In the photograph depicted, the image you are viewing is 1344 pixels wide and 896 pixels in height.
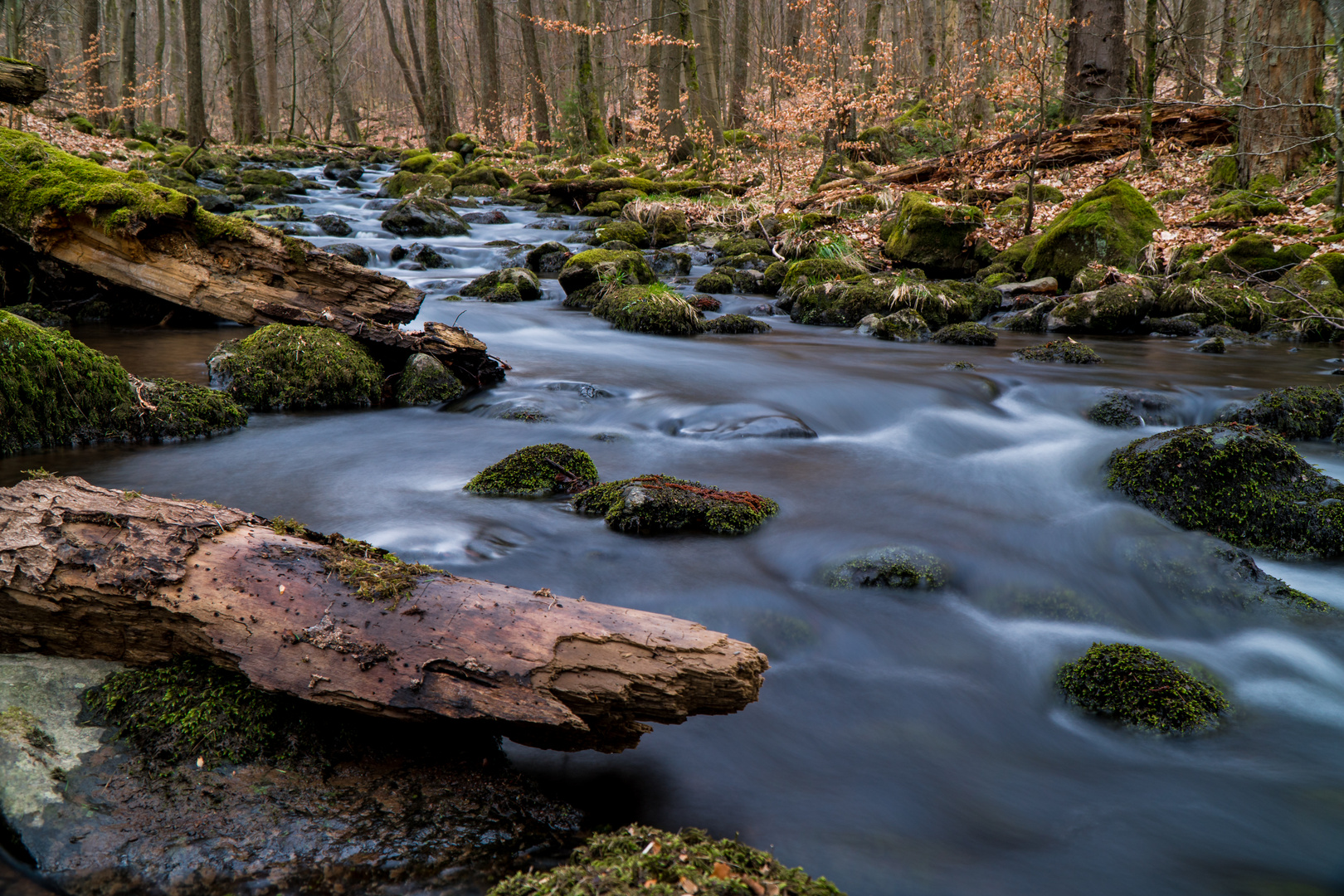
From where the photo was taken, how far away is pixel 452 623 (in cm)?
228

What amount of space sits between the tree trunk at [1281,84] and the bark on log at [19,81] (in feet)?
48.2

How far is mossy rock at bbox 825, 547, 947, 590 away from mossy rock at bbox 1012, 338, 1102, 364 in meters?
5.19

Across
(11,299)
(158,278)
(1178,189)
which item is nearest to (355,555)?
(158,278)

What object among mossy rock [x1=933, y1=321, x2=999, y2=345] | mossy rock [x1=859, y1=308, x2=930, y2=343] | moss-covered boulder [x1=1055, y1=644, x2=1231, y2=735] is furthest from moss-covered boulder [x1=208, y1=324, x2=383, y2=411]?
Answer: mossy rock [x1=933, y1=321, x2=999, y2=345]

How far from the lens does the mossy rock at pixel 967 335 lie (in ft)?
31.6

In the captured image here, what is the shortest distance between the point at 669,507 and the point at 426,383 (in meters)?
3.33

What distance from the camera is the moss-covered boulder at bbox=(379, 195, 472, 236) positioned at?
15969 millimetres

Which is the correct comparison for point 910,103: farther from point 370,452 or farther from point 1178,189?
point 370,452

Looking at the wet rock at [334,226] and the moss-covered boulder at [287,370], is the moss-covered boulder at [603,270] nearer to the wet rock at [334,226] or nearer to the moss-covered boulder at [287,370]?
the moss-covered boulder at [287,370]

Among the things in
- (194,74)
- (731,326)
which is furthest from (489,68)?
(731,326)

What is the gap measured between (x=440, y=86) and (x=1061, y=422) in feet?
84.8

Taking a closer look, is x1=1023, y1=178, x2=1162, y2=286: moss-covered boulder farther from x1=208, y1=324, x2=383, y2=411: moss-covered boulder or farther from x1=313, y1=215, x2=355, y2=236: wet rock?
x1=313, y1=215, x2=355, y2=236: wet rock

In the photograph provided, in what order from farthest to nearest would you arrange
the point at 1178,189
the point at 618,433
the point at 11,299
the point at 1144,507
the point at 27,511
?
the point at 1178,189 < the point at 11,299 < the point at 618,433 < the point at 1144,507 < the point at 27,511

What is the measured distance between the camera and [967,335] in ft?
31.6
